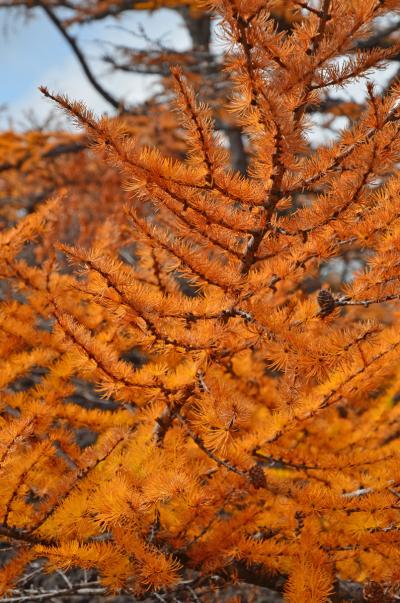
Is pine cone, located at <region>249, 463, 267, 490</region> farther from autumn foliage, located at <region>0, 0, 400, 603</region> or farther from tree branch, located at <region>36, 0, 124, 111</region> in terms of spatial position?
tree branch, located at <region>36, 0, 124, 111</region>

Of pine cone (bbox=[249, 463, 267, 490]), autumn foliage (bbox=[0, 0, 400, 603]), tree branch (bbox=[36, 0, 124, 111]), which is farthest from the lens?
tree branch (bbox=[36, 0, 124, 111])

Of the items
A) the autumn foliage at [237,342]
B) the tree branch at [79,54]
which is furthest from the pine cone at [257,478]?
the tree branch at [79,54]

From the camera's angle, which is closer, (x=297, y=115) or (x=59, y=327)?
(x=297, y=115)

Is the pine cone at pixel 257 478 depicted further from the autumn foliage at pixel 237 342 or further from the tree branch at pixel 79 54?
the tree branch at pixel 79 54

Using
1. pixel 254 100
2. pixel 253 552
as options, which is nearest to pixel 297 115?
pixel 254 100

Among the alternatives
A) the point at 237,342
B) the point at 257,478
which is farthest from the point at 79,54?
the point at 257,478

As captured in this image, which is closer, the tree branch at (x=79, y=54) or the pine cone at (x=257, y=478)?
the pine cone at (x=257, y=478)

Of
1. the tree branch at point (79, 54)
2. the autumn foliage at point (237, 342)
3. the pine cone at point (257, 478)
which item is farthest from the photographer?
the tree branch at point (79, 54)

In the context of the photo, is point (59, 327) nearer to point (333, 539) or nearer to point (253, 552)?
point (253, 552)

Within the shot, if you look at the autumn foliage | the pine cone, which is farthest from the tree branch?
the pine cone
